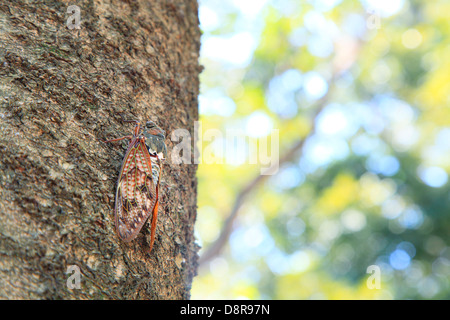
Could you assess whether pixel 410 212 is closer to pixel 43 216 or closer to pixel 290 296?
pixel 290 296

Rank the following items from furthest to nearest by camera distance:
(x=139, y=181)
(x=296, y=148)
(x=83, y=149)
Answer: (x=296, y=148)
(x=139, y=181)
(x=83, y=149)

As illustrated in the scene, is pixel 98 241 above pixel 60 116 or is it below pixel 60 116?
below

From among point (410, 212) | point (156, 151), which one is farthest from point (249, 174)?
point (156, 151)

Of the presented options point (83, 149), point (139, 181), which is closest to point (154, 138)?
point (139, 181)

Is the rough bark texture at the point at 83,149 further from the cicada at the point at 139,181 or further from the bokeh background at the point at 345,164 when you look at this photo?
the bokeh background at the point at 345,164

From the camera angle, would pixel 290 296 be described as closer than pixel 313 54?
No

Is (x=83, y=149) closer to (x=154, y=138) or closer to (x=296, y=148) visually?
(x=154, y=138)

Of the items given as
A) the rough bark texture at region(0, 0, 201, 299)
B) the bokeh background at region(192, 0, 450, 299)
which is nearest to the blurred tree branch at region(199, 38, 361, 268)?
the bokeh background at region(192, 0, 450, 299)
